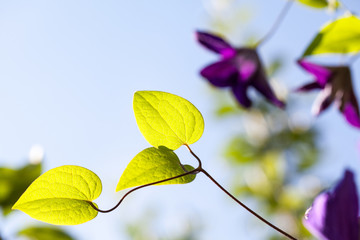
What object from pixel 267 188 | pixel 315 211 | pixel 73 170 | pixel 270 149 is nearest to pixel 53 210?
pixel 73 170

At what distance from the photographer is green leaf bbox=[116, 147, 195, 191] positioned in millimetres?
205

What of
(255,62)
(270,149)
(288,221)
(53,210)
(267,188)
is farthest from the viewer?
(270,149)

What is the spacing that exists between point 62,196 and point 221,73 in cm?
28

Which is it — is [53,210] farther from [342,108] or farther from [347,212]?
[342,108]

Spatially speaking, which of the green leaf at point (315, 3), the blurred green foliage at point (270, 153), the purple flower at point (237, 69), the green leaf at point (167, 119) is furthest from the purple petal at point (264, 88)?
the blurred green foliage at point (270, 153)

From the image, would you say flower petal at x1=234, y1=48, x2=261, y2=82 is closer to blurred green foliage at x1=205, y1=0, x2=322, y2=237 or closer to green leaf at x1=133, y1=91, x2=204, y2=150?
green leaf at x1=133, y1=91, x2=204, y2=150

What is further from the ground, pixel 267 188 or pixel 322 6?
pixel 322 6

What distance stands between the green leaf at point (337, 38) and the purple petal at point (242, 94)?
0.38 feet

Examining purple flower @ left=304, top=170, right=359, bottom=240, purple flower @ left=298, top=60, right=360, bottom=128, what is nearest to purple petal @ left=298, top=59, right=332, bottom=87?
purple flower @ left=298, top=60, right=360, bottom=128

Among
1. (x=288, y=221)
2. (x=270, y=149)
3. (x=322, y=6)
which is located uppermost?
(x=322, y=6)

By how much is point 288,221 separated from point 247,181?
463mm

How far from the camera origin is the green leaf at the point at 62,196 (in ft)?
0.64

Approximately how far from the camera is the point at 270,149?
2.82 m

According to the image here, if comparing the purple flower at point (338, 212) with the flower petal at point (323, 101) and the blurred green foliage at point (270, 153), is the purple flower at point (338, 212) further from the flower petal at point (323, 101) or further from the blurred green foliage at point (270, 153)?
the blurred green foliage at point (270, 153)
